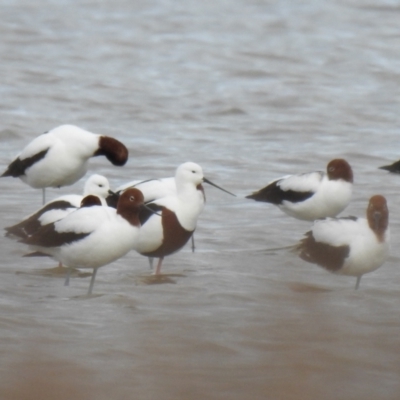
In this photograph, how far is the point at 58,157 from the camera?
10.6m

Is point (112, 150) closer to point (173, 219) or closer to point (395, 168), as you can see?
point (173, 219)

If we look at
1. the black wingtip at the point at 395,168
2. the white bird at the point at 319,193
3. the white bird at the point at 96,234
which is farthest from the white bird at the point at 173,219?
the black wingtip at the point at 395,168

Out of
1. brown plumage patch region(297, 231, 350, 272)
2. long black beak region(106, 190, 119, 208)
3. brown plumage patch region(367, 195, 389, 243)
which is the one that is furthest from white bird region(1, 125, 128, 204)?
brown plumage patch region(367, 195, 389, 243)

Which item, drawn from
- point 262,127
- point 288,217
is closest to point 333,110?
point 262,127

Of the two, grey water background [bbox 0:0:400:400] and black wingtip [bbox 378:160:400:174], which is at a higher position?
black wingtip [bbox 378:160:400:174]

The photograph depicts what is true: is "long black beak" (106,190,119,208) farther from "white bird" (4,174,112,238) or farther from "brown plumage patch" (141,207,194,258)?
"brown plumage patch" (141,207,194,258)

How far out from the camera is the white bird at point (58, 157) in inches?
418

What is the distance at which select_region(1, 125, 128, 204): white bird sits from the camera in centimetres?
1062

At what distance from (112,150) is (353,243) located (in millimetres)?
3442

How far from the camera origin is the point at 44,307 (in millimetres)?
7449

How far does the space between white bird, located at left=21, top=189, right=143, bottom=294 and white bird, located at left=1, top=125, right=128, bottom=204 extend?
250 cm

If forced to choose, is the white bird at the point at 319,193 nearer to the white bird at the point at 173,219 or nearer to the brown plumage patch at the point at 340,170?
the brown plumage patch at the point at 340,170

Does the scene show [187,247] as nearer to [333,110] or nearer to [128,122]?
[128,122]

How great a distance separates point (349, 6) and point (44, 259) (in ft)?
A: 53.2
